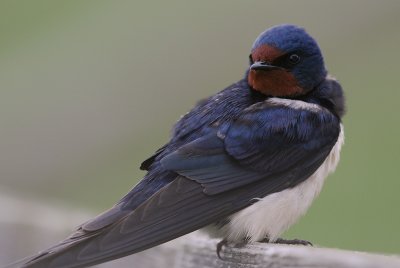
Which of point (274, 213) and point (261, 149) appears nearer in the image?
point (274, 213)

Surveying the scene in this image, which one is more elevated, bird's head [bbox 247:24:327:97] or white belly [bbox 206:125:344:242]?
bird's head [bbox 247:24:327:97]

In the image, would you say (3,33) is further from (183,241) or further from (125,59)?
(183,241)

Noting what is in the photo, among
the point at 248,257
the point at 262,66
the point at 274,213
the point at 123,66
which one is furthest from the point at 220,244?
the point at 123,66

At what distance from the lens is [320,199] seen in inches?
183

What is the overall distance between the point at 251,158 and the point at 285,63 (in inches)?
9.6

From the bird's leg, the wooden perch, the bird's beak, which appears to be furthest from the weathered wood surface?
the bird's beak

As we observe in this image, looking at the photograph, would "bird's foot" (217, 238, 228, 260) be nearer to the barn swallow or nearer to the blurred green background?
the barn swallow

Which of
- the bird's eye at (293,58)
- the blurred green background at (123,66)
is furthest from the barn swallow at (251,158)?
the blurred green background at (123,66)

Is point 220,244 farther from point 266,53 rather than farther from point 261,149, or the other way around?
point 266,53

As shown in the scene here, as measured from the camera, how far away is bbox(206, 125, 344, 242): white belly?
2.15m

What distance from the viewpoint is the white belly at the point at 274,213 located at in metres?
2.15

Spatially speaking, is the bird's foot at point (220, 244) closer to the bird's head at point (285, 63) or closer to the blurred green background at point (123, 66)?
the bird's head at point (285, 63)

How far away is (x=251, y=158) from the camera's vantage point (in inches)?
91.7

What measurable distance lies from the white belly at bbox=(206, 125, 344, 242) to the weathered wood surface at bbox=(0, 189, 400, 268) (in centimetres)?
6
